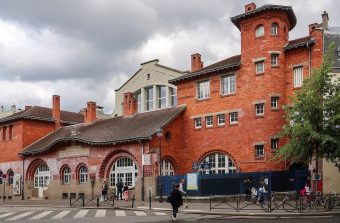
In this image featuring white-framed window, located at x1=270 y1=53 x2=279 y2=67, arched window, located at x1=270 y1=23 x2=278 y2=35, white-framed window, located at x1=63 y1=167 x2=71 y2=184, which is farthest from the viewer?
white-framed window, located at x1=63 y1=167 x2=71 y2=184

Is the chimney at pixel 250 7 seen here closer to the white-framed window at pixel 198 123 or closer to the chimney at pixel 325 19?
the chimney at pixel 325 19

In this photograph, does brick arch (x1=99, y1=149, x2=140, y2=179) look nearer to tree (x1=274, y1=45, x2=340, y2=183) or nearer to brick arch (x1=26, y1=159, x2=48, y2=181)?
brick arch (x1=26, y1=159, x2=48, y2=181)

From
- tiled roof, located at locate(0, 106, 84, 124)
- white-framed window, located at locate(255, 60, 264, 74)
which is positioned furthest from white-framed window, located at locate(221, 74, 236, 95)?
tiled roof, located at locate(0, 106, 84, 124)

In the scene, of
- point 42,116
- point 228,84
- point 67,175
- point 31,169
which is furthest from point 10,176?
point 228,84

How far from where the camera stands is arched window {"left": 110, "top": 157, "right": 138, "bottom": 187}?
40934 millimetres

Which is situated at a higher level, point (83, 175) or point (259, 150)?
point (259, 150)

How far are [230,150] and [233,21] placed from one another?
10.2 m

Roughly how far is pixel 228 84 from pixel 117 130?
34.9 ft

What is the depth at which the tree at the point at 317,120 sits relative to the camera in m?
28.2

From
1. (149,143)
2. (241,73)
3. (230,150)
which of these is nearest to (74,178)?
(149,143)

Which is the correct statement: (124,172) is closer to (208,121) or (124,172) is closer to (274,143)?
(208,121)

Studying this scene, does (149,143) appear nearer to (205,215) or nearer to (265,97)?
(265,97)

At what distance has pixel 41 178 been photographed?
164 ft

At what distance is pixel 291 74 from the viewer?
37469 mm
